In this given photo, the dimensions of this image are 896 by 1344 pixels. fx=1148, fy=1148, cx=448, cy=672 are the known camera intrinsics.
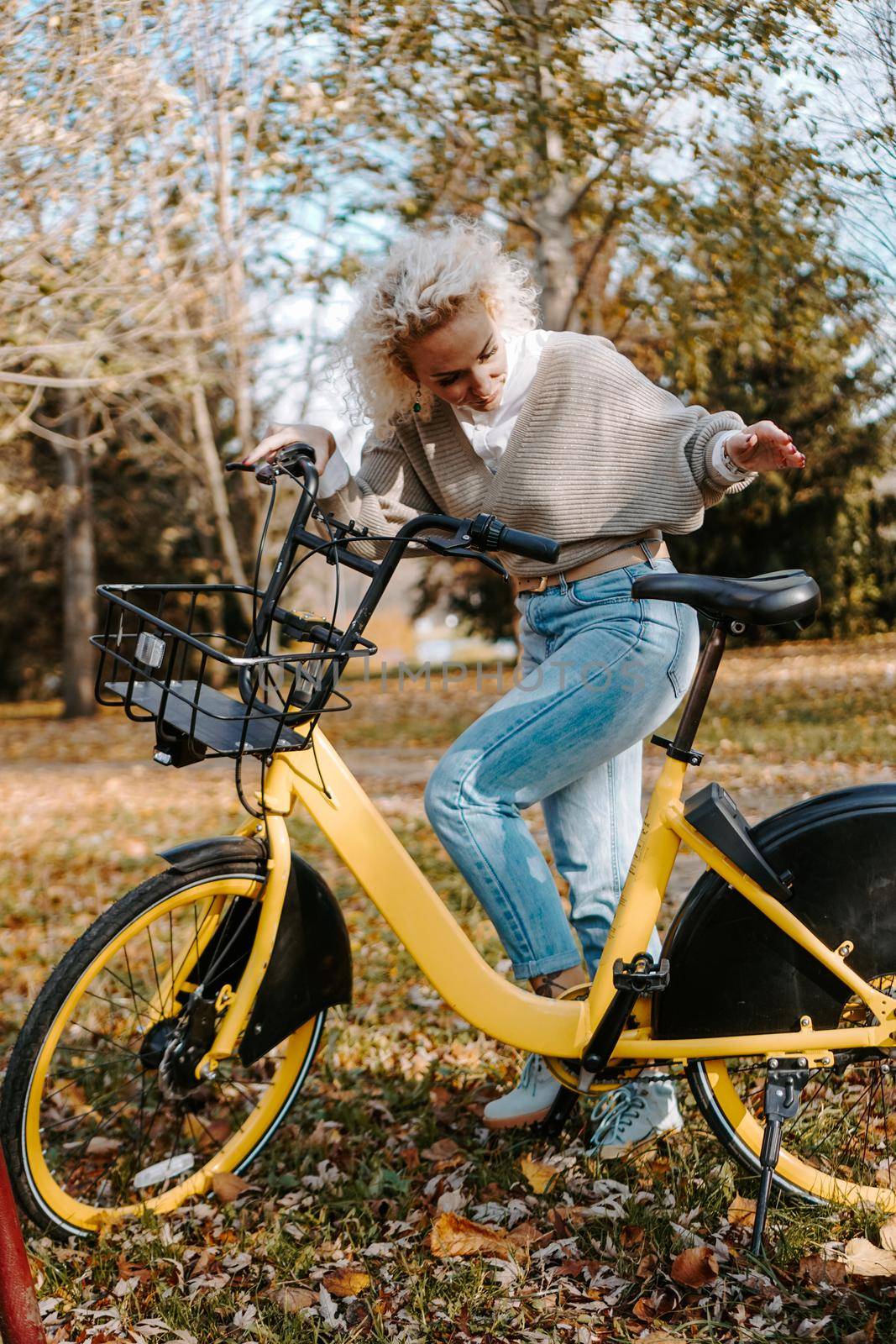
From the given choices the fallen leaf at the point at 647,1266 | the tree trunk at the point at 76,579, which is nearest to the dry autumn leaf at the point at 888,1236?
the fallen leaf at the point at 647,1266

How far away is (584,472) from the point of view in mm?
2361

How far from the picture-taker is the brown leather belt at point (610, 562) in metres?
2.41

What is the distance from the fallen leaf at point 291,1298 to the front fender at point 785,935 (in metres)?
0.83

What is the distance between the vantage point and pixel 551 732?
2338 mm

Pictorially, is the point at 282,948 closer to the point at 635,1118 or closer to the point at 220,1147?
the point at 220,1147

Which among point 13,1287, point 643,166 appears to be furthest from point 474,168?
point 13,1287

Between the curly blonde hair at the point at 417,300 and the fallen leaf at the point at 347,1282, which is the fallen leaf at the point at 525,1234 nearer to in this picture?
the fallen leaf at the point at 347,1282

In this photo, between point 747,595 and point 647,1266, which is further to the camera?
point 647,1266

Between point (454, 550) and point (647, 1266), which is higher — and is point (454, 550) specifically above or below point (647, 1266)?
above

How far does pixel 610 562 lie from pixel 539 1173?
1345 mm

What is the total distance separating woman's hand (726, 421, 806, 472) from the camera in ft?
7.00

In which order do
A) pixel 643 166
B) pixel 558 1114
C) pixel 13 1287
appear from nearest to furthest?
pixel 13 1287 < pixel 558 1114 < pixel 643 166

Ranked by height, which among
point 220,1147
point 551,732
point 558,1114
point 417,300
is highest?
point 417,300

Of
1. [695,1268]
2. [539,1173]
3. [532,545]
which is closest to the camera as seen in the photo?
[532,545]
